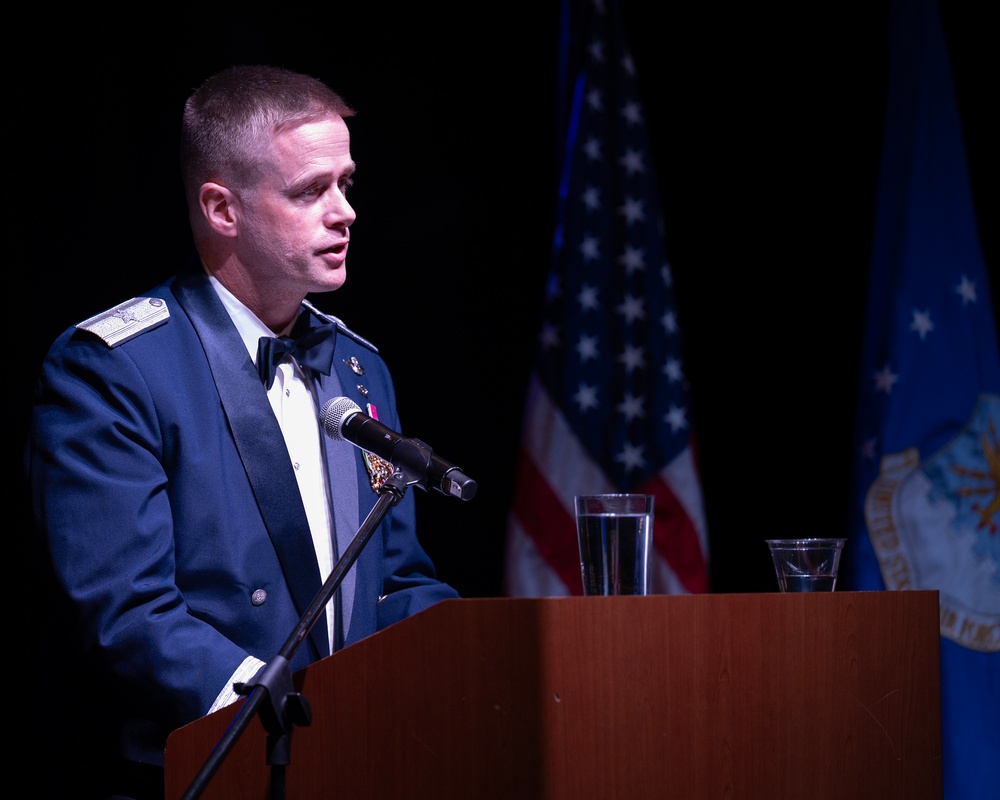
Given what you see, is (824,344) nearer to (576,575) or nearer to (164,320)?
(576,575)

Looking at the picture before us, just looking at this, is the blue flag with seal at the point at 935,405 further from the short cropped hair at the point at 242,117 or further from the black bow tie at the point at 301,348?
the short cropped hair at the point at 242,117

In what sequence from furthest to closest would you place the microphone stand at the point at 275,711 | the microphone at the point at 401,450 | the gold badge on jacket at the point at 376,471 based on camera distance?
the gold badge on jacket at the point at 376,471, the microphone at the point at 401,450, the microphone stand at the point at 275,711

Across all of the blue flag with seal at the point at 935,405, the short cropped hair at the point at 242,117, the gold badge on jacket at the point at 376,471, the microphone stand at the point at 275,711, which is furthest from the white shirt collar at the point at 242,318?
the blue flag with seal at the point at 935,405

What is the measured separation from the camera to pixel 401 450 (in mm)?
1417

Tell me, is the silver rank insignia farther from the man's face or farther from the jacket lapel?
the man's face

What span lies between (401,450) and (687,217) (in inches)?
86.7

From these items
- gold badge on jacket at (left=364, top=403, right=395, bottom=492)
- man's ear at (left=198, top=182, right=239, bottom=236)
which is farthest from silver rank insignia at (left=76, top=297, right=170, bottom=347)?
gold badge on jacket at (left=364, top=403, right=395, bottom=492)

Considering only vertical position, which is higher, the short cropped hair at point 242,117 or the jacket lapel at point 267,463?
the short cropped hair at point 242,117

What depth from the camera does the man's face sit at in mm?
2047

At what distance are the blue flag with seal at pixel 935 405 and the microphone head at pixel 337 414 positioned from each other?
6.24 feet

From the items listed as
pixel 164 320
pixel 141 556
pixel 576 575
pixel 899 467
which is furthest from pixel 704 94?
pixel 141 556

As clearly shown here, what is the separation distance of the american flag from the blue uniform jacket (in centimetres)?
112

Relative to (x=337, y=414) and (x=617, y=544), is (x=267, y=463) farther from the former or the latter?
(x=617, y=544)

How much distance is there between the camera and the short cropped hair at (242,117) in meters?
2.06
